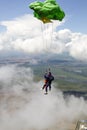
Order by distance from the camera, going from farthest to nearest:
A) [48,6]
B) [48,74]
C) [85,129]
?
[85,129]
[48,74]
[48,6]

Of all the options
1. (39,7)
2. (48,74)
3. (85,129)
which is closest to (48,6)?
(39,7)

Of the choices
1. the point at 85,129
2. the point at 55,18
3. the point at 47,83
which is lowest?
the point at 85,129

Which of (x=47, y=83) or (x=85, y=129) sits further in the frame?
(x=85, y=129)

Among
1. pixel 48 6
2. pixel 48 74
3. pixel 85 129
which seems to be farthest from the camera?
pixel 85 129

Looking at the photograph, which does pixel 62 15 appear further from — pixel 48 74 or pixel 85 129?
pixel 85 129

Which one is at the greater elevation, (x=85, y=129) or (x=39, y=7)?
(x=39, y=7)

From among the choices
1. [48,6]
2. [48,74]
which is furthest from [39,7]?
[48,74]
